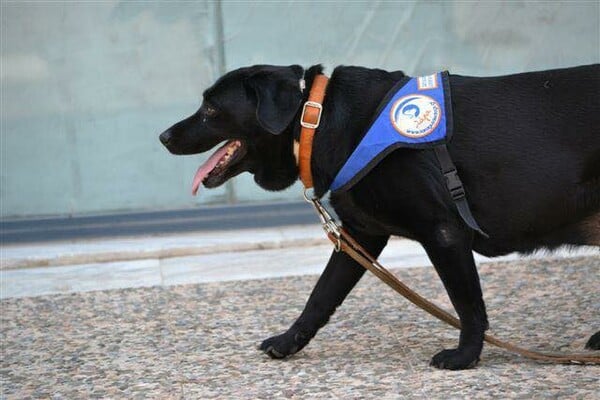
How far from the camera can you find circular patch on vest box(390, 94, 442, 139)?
421 cm

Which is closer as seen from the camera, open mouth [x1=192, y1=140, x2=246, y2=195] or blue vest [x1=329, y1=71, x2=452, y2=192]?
blue vest [x1=329, y1=71, x2=452, y2=192]

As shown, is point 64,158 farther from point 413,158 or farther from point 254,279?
point 413,158

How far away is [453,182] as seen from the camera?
13.7 ft

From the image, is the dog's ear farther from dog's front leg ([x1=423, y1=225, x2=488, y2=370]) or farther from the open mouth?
dog's front leg ([x1=423, y1=225, x2=488, y2=370])

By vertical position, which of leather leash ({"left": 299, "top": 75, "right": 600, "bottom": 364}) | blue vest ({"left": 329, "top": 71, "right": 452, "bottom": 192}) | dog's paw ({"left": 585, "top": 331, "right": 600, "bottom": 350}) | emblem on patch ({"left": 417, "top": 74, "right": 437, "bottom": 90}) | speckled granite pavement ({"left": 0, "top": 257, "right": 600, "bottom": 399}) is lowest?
speckled granite pavement ({"left": 0, "top": 257, "right": 600, "bottom": 399})

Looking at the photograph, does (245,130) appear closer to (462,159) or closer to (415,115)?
(415,115)

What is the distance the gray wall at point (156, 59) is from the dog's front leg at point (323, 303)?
300 cm

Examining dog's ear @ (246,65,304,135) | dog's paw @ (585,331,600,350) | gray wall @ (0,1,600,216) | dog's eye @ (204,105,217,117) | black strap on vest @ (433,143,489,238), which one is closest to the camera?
black strap on vest @ (433,143,489,238)

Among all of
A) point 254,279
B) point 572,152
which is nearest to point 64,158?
point 254,279

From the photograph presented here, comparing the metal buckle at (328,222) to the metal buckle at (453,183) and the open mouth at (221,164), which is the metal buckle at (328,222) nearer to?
the open mouth at (221,164)

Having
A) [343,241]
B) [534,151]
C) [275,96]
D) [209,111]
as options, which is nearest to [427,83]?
[534,151]

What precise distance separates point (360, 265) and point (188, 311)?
128 cm

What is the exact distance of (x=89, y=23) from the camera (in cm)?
742

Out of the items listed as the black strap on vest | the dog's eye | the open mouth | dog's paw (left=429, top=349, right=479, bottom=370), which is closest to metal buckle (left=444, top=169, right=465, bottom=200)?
the black strap on vest
